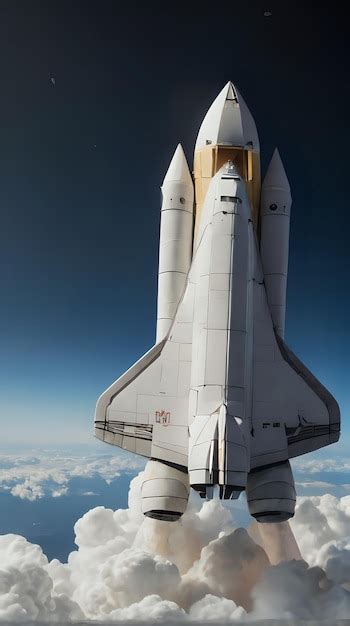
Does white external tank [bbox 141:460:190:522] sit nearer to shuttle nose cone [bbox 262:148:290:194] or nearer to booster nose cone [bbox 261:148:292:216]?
booster nose cone [bbox 261:148:292:216]

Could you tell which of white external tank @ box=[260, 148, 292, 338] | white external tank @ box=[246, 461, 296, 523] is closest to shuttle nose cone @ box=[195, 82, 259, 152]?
white external tank @ box=[260, 148, 292, 338]

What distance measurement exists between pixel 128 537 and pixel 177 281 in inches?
327

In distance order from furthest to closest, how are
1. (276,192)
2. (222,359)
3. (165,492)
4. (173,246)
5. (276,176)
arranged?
(276,176) < (276,192) < (173,246) < (165,492) < (222,359)

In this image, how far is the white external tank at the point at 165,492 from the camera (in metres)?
8.05

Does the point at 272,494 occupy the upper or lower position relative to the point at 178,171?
lower

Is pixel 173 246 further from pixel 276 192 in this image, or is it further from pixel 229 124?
pixel 229 124

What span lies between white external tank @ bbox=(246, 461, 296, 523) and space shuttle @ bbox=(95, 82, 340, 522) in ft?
0.05

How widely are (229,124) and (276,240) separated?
1.98 m

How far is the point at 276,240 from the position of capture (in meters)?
9.05

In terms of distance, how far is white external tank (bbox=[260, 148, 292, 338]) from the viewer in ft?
29.5

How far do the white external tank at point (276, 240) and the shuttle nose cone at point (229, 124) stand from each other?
2.43ft

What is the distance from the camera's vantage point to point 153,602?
33.1 feet

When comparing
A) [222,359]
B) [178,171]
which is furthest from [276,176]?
[222,359]

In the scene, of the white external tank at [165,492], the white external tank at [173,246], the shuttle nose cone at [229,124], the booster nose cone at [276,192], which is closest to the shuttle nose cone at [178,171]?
the white external tank at [173,246]
